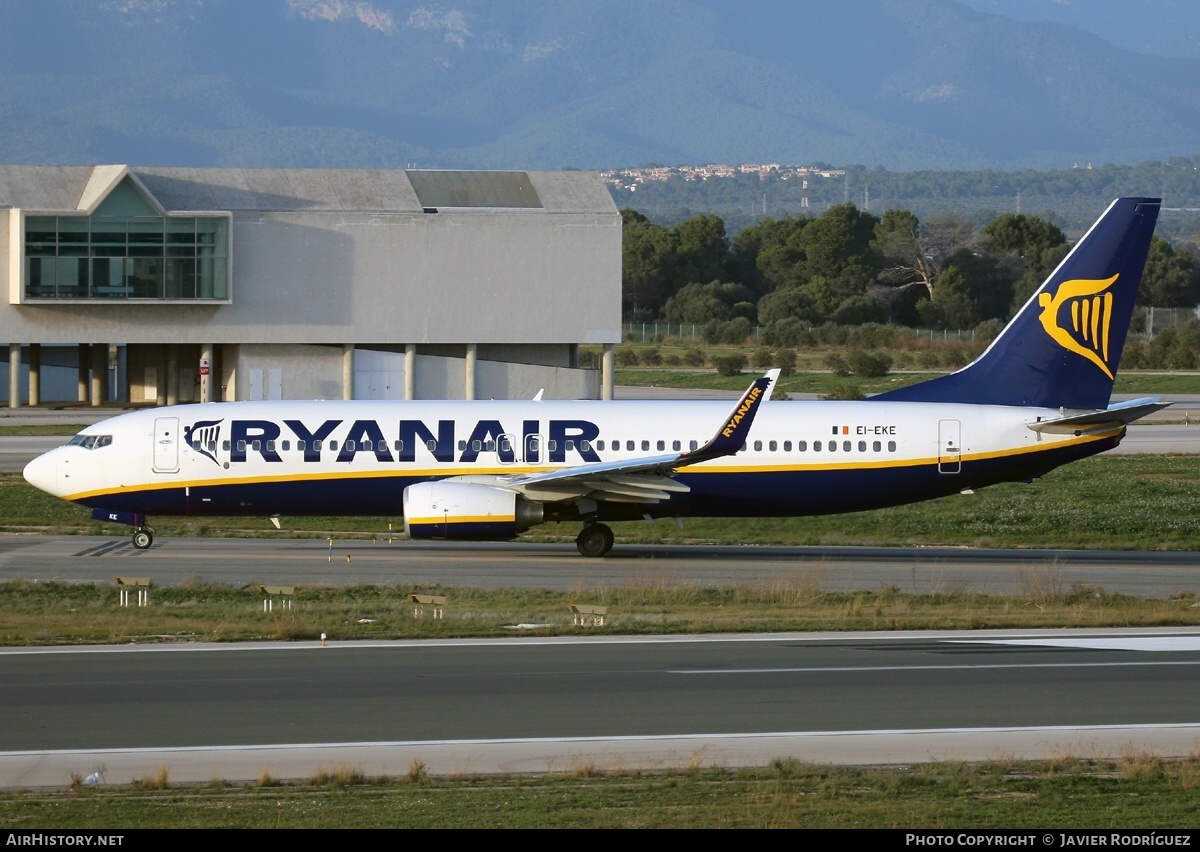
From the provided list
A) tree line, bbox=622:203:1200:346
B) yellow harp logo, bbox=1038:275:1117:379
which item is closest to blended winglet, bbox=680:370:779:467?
yellow harp logo, bbox=1038:275:1117:379

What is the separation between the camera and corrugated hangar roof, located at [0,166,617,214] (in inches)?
2857

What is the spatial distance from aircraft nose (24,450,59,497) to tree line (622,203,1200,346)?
10097 centimetres

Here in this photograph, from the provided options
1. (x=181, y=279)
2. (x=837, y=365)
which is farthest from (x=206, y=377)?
(x=837, y=365)

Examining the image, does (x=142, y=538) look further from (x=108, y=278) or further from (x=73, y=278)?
(x=108, y=278)

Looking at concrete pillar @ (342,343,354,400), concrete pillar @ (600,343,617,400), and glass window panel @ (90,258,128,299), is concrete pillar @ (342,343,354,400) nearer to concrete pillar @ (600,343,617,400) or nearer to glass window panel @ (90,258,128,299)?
glass window panel @ (90,258,128,299)

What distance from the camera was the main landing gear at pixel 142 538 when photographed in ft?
113

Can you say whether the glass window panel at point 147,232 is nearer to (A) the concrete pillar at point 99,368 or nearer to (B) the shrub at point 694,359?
(A) the concrete pillar at point 99,368

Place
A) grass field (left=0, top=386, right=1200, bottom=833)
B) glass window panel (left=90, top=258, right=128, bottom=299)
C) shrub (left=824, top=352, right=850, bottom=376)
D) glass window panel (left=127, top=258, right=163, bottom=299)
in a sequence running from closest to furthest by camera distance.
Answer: grass field (left=0, top=386, right=1200, bottom=833), glass window panel (left=90, top=258, right=128, bottom=299), glass window panel (left=127, top=258, right=163, bottom=299), shrub (left=824, top=352, right=850, bottom=376)

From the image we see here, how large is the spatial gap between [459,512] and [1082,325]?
1355cm

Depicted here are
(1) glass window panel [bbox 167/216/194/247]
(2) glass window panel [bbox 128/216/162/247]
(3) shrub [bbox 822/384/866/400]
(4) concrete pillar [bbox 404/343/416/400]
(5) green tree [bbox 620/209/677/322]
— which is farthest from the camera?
(5) green tree [bbox 620/209/677/322]

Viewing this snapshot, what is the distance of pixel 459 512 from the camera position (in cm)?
3203

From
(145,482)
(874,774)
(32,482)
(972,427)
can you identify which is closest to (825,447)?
(972,427)
